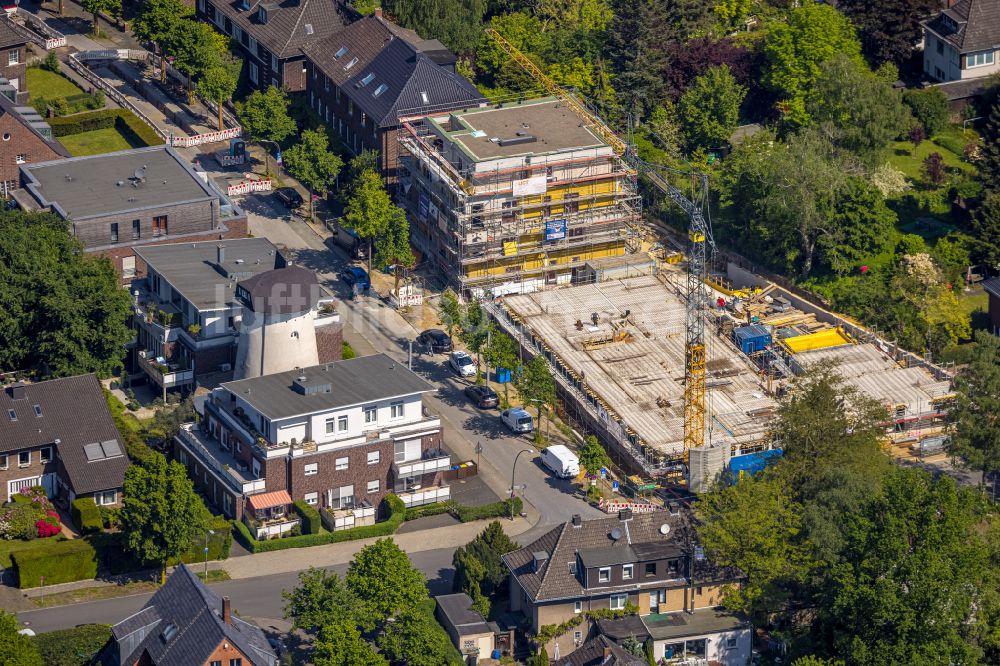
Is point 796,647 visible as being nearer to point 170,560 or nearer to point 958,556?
point 958,556

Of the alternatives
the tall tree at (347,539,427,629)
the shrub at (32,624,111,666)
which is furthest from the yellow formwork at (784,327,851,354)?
the shrub at (32,624,111,666)

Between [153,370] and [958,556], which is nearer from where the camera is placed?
[958,556]

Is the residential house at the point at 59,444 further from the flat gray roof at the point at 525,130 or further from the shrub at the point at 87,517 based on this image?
the flat gray roof at the point at 525,130

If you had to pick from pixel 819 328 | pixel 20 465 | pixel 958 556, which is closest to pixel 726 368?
pixel 819 328

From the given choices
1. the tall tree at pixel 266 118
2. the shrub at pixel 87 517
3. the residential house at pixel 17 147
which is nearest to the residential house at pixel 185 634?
the shrub at pixel 87 517

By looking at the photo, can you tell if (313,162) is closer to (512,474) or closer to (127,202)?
(127,202)

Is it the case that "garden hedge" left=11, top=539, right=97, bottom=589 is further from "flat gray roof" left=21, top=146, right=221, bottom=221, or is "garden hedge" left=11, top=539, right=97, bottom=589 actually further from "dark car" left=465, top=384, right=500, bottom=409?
"flat gray roof" left=21, top=146, right=221, bottom=221

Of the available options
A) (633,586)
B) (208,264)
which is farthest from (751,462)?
(208,264)
